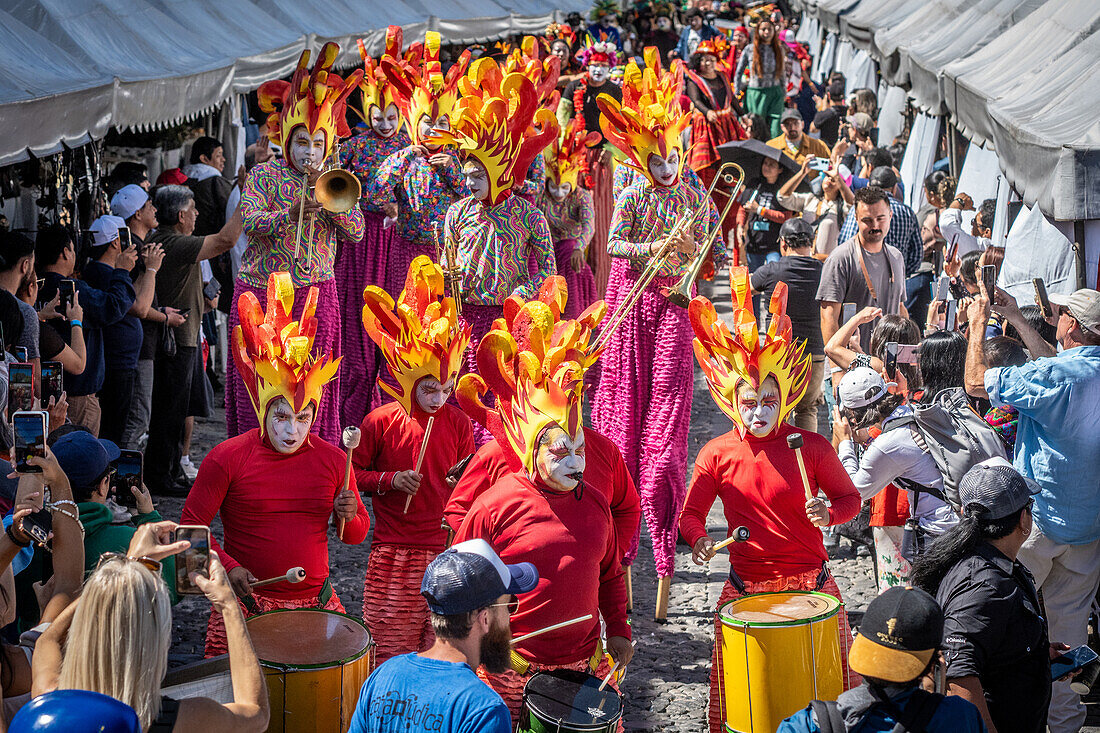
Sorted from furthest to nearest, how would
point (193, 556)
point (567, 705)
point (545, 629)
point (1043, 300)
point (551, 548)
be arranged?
point (1043, 300)
point (551, 548)
point (545, 629)
point (567, 705)
point (193, 556)

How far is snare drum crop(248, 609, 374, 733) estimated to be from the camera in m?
3.75

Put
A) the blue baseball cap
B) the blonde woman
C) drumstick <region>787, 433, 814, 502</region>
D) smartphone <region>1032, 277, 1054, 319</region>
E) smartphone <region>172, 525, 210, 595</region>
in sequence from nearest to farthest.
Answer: the blonde woman → smartphone <region>172, 525, 210, 595</region> → the blue baseball cap → drumstick <region>787, 433, 814, 502</region> → smartphone <region>1032, 277, 1054, 319</region>

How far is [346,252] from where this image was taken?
27.2ft

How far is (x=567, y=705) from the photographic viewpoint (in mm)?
3660

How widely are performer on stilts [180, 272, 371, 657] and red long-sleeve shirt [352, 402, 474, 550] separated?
1.15ft

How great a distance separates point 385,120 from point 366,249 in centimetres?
95

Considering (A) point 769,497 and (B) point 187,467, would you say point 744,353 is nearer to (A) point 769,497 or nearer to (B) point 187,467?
(A) point 769,497

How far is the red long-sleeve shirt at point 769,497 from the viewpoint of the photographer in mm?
4738

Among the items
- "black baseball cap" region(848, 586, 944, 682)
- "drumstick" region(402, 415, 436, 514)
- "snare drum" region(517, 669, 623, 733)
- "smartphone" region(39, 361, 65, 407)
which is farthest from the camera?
"smartphone" region(39, 361, 65, 407)

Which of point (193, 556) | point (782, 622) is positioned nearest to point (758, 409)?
point (782, 622)

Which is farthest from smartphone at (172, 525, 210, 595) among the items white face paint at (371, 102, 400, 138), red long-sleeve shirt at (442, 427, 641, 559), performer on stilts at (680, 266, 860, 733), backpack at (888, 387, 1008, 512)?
white face paint at (371, 102, 400, 138)

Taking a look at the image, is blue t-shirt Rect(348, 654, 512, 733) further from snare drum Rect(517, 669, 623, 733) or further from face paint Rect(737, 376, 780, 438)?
face paint Rect(737, 376, 780, 438)

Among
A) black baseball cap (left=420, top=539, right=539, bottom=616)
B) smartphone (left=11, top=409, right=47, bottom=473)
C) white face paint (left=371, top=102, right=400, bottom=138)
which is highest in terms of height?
white face paint (left=371, top=102, right=400, bottom=138)

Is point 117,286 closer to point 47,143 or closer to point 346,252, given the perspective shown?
point 47,143
